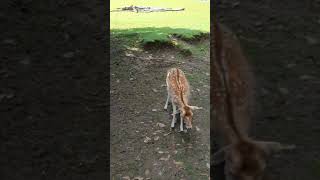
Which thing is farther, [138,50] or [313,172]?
[138,50]

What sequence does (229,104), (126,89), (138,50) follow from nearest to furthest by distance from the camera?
(229,104) → (126,89) → (138,50)

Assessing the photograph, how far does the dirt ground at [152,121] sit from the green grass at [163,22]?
1.54 feet

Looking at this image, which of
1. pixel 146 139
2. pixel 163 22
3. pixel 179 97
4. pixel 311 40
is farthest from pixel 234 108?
pixel 163 22

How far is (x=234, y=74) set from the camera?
98 centimetres

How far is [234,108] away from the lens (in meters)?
0.98

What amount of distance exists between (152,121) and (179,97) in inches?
14.6

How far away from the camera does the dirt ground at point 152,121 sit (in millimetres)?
4754
